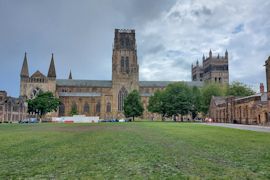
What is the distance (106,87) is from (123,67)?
486 inches

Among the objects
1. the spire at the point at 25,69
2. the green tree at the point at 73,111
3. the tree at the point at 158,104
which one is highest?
the spire at the point at 25,69

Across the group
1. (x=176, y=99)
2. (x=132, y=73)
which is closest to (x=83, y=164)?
(x=176, y=99)

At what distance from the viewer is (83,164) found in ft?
27.3

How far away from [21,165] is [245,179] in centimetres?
651

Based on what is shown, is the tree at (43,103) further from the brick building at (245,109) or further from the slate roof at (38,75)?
the brick building at (245,109)

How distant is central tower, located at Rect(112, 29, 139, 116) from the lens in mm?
107250

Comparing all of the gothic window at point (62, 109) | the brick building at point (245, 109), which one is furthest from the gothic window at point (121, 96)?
the brick building at point (245, 109)

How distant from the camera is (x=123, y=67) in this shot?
358ft

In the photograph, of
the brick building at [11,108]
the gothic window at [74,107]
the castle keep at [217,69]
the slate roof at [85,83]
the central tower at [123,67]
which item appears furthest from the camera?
the castle keep at [217,69]

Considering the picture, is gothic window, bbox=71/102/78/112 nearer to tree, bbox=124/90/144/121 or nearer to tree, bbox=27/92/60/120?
tree, bbox=27/92/60/120

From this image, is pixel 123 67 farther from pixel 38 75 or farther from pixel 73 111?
pixel 38 75

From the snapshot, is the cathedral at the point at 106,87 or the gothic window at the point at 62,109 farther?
the gothic window at the point at 62,109

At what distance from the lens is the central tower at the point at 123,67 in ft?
352

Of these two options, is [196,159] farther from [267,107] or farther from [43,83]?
[43,83]
